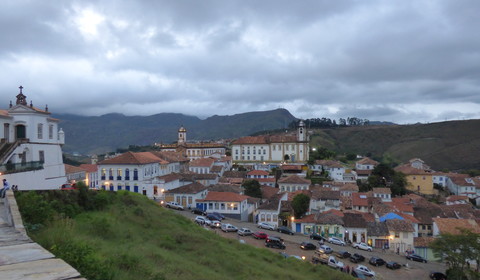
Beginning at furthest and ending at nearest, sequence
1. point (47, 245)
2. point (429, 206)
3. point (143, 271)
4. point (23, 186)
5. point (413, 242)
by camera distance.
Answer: point (429, 206) → point (413, 242) → point (23, 186) → point (143, 271) → point (47, 245)

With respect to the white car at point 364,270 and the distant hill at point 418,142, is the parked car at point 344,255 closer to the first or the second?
the white car at point 364,270

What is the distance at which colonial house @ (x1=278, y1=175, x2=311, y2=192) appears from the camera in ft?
159

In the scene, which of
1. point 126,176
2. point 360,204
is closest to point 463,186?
point 360,204

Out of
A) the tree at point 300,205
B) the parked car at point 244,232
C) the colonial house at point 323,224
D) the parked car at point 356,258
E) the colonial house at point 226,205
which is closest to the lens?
the parked car at point 356,258

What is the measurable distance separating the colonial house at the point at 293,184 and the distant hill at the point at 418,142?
58.9m

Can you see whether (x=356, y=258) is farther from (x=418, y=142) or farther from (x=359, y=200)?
(x=418, y=142)

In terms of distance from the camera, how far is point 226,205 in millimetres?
34969

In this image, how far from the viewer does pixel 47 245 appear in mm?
6801

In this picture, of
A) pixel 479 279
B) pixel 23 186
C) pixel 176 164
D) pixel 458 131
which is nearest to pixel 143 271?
pixel 23 186

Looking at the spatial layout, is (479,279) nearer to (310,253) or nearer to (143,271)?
(310,253)

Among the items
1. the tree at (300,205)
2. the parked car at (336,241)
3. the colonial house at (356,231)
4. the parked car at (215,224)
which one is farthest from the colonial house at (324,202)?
the parked car at (215,224)

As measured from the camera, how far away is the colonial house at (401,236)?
3052cm

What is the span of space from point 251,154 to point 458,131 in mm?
93170

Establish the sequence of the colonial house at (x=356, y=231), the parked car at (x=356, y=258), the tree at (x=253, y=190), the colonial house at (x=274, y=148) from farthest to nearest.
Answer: the colonial house at (x=274, y=148) < the tree at (x=253, y=190) < the colonial house at (x=356, y=231) < the parked car at (x=356, y=258)
